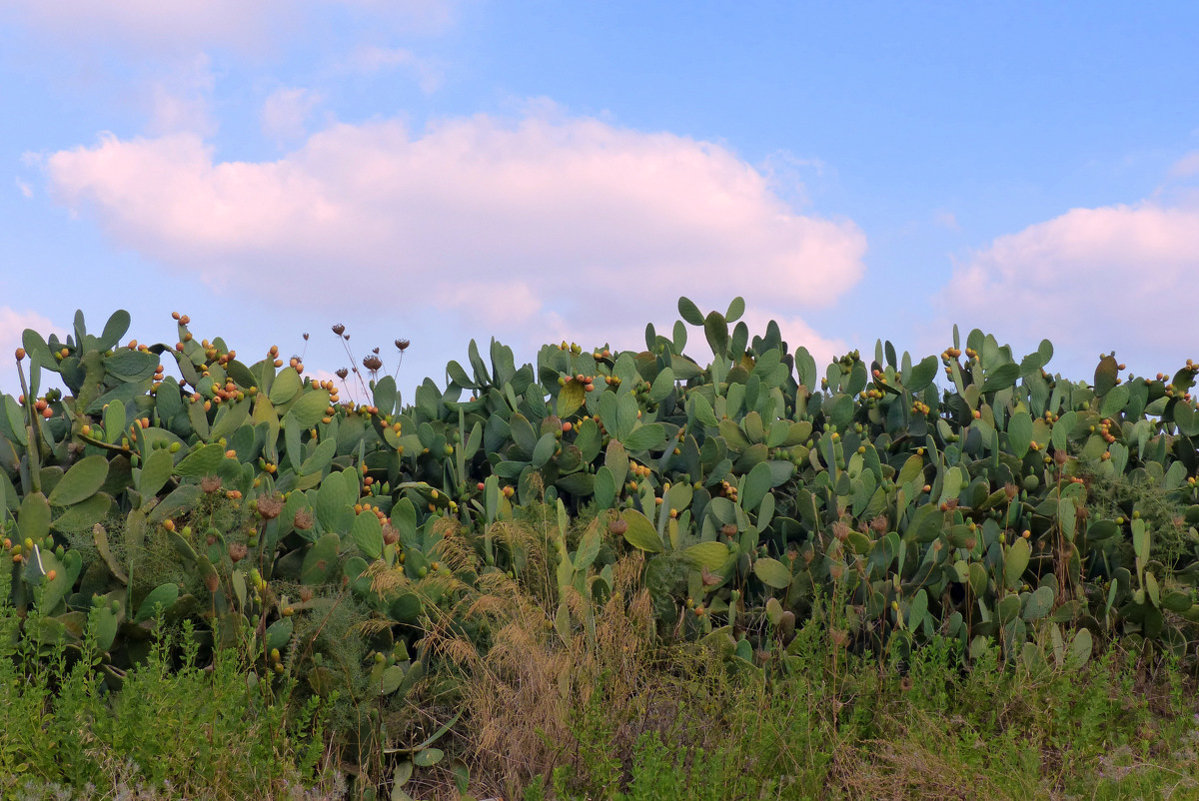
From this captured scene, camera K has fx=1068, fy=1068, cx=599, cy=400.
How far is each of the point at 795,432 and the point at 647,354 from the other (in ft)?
3.60

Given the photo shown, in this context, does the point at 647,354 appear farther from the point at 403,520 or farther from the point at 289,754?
the point at 289,754

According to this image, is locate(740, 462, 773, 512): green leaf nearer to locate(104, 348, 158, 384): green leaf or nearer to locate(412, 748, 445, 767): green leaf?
locate(412, 748, 445, 767): green leaf

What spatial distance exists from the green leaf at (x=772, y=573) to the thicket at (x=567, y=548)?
19 mm

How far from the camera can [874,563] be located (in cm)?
502

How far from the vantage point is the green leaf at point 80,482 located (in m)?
4.16

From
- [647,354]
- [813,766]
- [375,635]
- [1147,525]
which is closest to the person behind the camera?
[813,766]

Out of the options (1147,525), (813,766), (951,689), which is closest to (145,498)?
(813,766)

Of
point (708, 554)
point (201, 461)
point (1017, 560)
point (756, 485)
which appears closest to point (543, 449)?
point (708, 554)

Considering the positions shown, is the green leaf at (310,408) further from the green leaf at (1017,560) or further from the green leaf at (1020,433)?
the green leaf at (1020,433)

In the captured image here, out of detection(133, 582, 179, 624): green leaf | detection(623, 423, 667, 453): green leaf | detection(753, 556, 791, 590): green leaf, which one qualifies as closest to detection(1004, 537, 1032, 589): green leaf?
detection(753, 556, 791, 590): green leaf

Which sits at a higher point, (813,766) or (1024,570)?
(1024,570)

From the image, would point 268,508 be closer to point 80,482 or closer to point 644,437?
point 80,482

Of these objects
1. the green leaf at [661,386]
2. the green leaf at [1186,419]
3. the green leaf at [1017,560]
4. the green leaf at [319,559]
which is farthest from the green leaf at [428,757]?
the green leaf at [1186,419]

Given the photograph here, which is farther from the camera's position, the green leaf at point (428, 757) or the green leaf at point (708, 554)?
the green leaf at point (708, 554)
